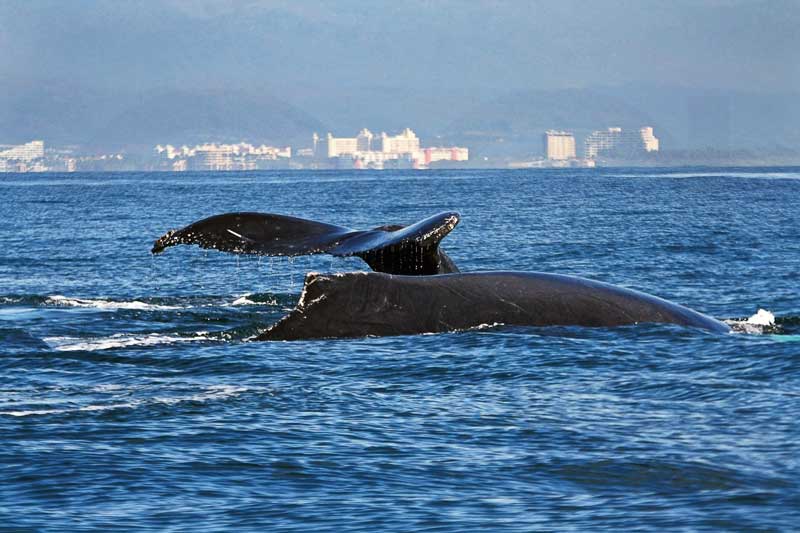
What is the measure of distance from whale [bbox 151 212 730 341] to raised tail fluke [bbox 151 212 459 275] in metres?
0.01

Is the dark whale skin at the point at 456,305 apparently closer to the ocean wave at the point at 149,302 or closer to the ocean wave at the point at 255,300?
the ocean wave at the point at 149,302

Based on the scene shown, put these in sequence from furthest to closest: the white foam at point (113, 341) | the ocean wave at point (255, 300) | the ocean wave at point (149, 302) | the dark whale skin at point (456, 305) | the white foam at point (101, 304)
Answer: the ocean wave at point (255, 300)
the ocean wave at point (149, 302)
the white foam at point (101, 304)
the white foam at point (113, 341)
the dark whale skin at point (456, 305)

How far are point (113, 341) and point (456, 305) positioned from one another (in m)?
4.12

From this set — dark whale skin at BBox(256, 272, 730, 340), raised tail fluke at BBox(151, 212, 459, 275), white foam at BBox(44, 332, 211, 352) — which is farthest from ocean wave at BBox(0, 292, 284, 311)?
dark whale skin at BBox(256, 272, 730, 340)

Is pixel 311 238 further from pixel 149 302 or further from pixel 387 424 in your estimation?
pixel 149 302

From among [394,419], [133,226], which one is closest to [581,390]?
[394,419]

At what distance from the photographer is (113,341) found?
1484 cm

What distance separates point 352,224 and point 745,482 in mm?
41933

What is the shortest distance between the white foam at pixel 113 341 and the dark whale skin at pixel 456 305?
1.76 meters

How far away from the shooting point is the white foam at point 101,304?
19.1 metres

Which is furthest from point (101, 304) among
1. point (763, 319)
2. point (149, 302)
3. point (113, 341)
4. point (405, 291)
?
point (763, 319)

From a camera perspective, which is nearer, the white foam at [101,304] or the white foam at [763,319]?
the white foam at [763,319]

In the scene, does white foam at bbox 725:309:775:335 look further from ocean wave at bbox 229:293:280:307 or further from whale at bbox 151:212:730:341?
ocean wave at bbox 229:293:280:307

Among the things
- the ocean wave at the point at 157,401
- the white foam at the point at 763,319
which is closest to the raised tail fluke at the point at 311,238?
the ocean wave at the point at 157,401
